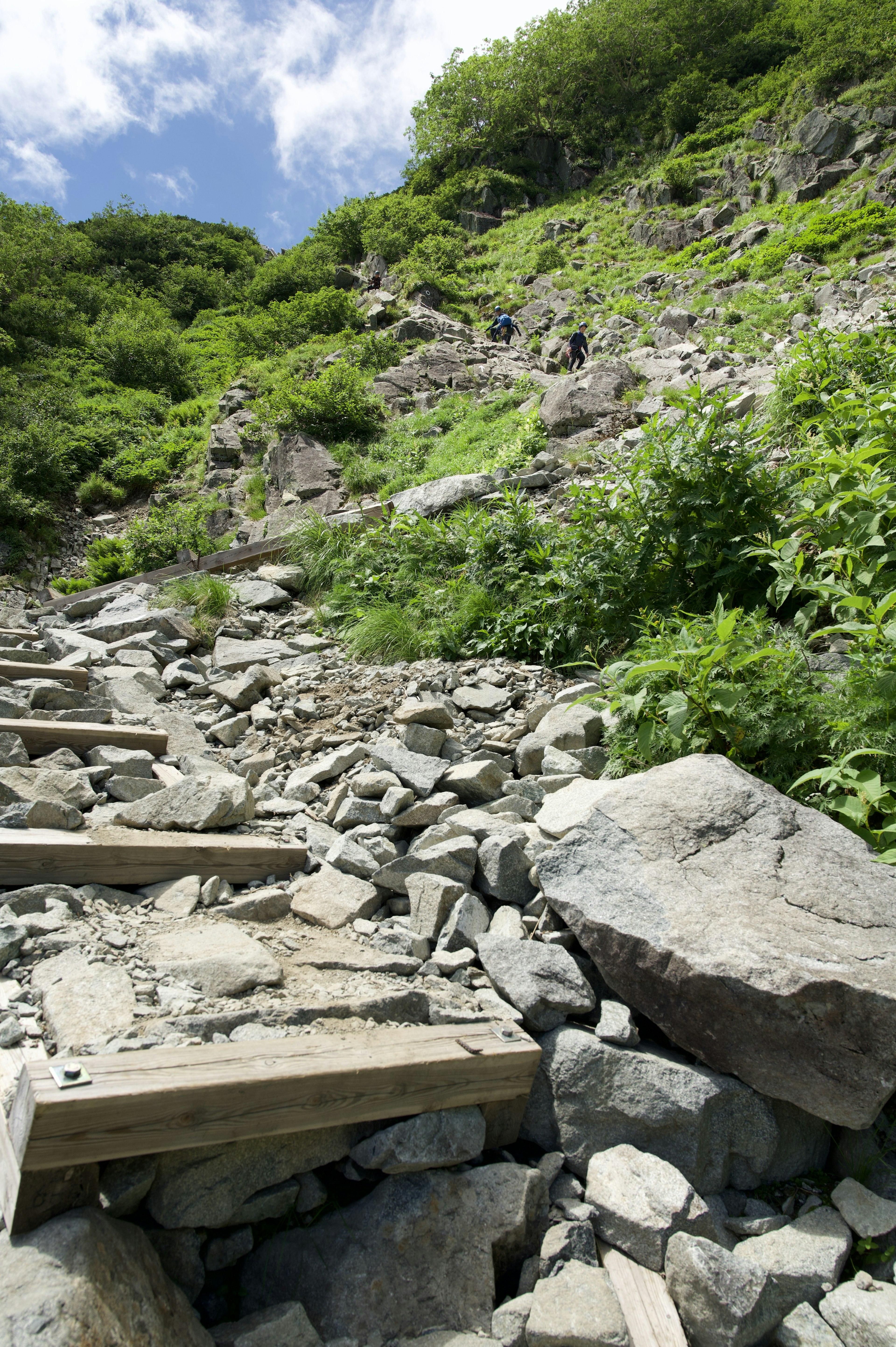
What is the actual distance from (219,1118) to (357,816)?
2.14 m

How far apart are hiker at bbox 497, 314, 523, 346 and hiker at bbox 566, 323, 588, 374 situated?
385cm

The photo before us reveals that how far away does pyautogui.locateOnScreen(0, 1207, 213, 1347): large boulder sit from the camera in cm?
145

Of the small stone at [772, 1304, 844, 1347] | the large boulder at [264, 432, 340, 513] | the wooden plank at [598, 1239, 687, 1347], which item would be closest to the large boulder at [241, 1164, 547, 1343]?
the wooden plank at [598, 1239, 687, 1347]

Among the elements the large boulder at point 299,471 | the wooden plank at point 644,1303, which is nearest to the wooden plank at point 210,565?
the large boulder at point 299,471

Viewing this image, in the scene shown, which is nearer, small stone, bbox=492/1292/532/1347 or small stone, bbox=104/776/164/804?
small stone, bbox=492/1292/532/1347

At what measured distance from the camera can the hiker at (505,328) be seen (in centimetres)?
2044

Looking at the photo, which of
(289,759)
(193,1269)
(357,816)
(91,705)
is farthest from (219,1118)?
(91,705)

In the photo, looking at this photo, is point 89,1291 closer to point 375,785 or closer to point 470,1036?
point 470,1036

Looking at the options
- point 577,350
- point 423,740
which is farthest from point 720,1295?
point 577,350

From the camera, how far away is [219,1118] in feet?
6.09

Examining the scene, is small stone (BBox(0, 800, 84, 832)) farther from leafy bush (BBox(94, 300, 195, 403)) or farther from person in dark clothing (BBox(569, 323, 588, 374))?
leafy bush (BBox(94, 300, 195, 403))

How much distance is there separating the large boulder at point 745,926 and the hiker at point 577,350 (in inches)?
597

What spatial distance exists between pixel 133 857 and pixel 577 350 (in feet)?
54.1

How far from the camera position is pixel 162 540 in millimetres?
10781
